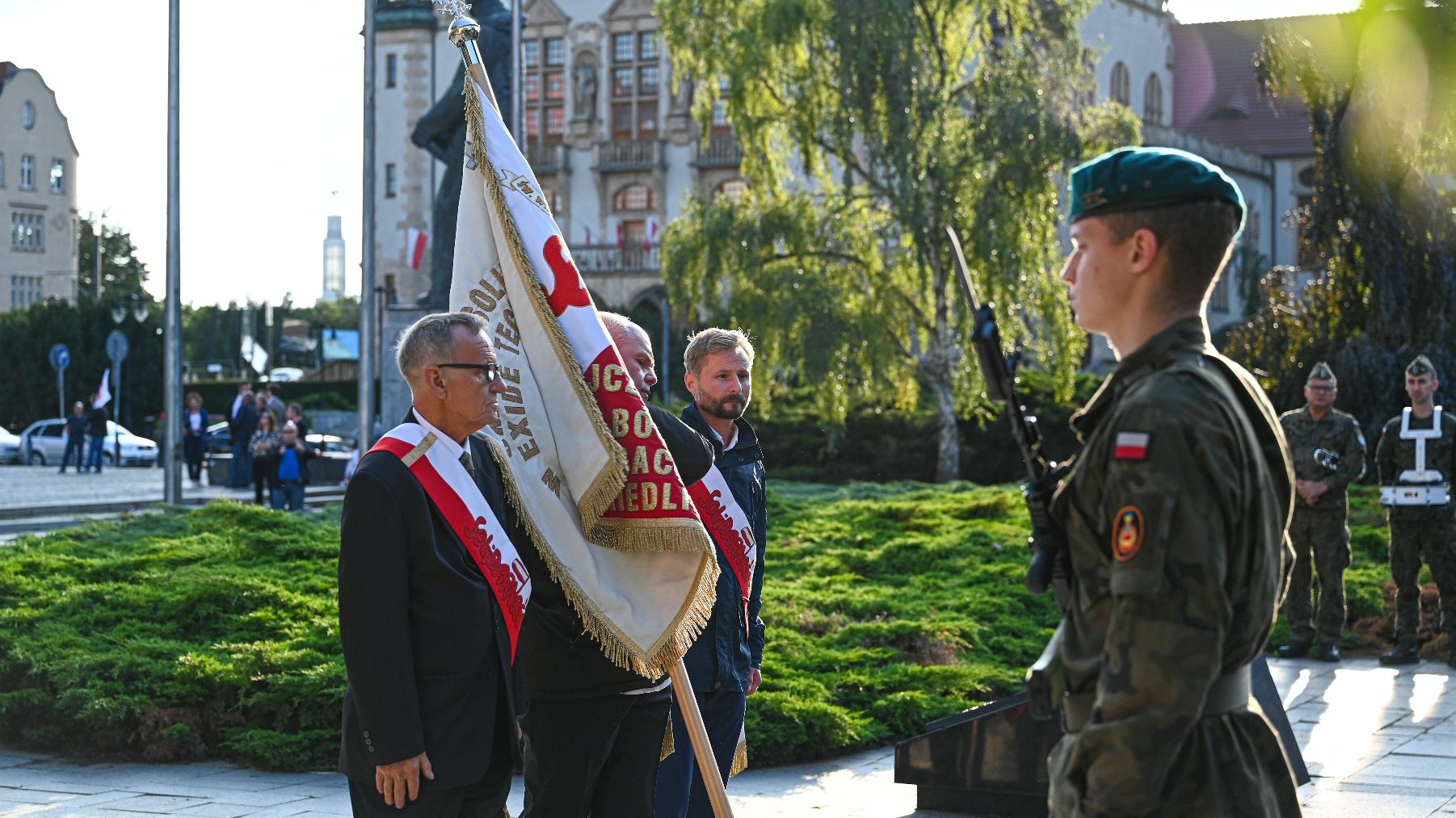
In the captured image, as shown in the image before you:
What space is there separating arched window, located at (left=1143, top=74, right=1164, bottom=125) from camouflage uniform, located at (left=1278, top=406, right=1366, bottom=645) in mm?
57661

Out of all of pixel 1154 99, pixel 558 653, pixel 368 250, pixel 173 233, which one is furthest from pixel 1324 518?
pixel 1154 99

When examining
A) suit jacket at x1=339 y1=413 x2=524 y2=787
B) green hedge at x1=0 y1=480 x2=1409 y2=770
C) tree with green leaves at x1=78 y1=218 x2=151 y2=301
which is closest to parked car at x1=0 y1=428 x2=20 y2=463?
green hedge at x1=0 y1=480 x2=1409 y2=770

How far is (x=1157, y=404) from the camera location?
2.64 metres

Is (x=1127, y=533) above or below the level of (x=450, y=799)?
above

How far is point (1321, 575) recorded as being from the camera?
12711 millimetres

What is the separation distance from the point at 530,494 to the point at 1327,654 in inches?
358

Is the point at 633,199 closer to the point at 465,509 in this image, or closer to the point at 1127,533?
the point at 465,509

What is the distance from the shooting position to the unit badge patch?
8.50ft

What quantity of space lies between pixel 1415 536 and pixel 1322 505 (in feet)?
2.23

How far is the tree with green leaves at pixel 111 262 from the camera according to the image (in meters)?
96.5

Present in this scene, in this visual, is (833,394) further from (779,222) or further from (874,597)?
(874,597)

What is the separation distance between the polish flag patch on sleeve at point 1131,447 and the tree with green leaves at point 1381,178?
2286cm

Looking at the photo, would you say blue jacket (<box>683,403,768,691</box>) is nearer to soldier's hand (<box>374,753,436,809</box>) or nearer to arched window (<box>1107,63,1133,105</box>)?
soldier's hand (<box>374,753,436,809</box>)

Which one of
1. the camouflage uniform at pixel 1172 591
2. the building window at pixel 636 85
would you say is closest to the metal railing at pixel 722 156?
the building window at pixel 636 85
